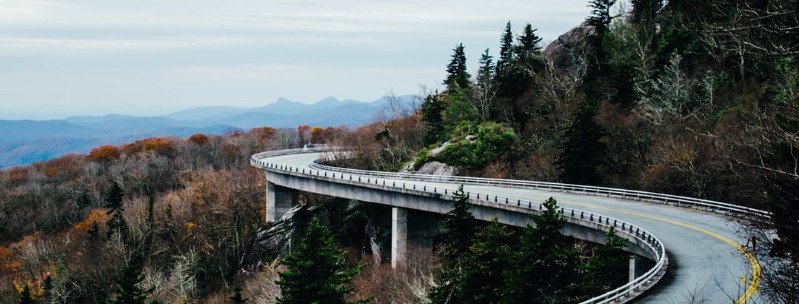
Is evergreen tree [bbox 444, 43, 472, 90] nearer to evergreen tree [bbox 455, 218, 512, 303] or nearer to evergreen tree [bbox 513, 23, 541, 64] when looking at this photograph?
evergreen tree [bbox 513, 23, 541, 64]

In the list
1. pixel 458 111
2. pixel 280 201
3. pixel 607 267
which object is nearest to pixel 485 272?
pixel 607 267

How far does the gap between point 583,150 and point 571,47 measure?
2742cm

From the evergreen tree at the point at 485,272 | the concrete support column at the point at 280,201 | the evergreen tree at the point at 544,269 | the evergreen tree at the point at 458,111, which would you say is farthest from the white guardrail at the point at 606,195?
the evergreen tree at the point at 458,111

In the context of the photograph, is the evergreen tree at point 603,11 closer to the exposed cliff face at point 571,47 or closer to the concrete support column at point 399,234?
the exposed cliff face at point 571,47

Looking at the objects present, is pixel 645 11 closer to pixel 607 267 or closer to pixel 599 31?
pixel 599 31

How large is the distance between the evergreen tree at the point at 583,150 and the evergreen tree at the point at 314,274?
27496 millimetres

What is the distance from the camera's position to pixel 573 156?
177 feet

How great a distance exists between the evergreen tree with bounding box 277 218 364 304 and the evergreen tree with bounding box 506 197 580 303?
794 cm

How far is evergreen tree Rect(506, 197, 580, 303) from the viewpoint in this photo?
27.5 meters

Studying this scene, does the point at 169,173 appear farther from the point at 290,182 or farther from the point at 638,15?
the point at 638,15

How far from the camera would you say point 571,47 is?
77.6 meters

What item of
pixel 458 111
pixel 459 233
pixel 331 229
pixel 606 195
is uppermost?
pixel 458 111

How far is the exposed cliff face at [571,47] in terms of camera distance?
76250mm

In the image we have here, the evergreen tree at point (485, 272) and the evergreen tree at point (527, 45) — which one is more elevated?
the evergreen tree at point (527, 45)
